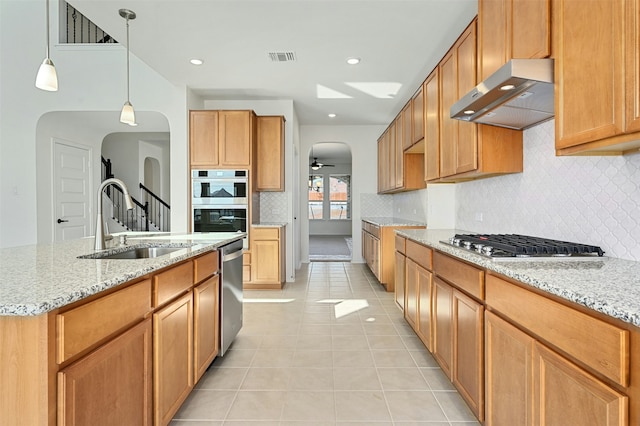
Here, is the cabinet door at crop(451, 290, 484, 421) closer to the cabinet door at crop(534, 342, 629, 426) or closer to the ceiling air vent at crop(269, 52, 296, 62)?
the cabinet door at crop(534, 342, 629, 426)

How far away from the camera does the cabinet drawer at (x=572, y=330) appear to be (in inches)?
37.2

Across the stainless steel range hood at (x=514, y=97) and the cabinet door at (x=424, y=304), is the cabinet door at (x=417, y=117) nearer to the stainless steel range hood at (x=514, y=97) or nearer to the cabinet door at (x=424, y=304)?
the stainless steel range hood at (x=514, y=97)

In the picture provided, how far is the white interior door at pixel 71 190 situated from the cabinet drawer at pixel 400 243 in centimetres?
494

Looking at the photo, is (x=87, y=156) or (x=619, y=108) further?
(x=87, y=156)

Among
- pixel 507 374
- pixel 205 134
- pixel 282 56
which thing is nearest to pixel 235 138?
pixel 205 134

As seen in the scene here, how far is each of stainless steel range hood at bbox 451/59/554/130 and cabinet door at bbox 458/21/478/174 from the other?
0.19 m

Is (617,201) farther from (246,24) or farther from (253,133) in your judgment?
(253,133)

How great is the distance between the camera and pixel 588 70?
1424mm

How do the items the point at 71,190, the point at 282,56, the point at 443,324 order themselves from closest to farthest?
the point at 443,324
the point at 282,56
the point at 71,190

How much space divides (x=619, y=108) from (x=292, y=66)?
3.44 meters

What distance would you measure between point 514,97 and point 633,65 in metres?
0.66

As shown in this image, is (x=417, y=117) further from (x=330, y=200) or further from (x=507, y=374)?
(x=330, y=200)

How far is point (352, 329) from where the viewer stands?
3432mm

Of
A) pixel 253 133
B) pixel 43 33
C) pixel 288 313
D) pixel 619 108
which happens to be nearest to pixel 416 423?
pixel 619 108
